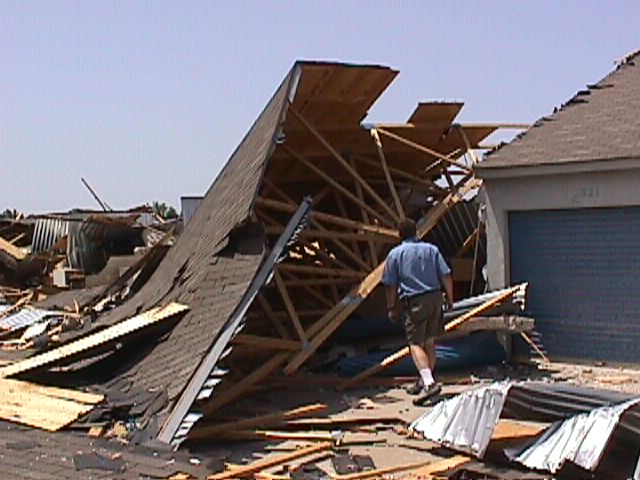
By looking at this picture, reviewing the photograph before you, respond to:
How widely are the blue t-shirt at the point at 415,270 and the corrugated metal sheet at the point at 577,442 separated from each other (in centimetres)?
342

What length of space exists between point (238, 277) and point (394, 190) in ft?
15.5

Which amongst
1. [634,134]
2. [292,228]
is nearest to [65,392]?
[292,228]

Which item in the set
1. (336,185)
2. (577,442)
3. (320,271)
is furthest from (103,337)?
(577,442)

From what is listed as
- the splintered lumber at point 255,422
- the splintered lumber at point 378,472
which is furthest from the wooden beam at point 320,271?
the splintered lumber at point 378,472

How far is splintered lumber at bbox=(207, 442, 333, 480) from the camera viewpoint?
8.34m

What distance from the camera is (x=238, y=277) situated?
11125 millimetres

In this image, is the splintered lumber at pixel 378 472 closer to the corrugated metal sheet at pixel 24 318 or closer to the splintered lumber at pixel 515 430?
the splintered lumber at pixel 515 430

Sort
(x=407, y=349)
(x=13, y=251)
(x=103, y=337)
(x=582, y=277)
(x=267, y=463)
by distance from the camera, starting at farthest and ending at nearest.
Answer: (x=13, y=251) → (x=582, y=277) → (x=407, y=349) → (x=103, y=337) → (x=267, y=463)

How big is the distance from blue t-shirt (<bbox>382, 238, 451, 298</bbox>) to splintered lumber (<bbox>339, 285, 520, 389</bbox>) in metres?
1.33

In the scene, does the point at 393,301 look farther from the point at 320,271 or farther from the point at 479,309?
the point at 320,271

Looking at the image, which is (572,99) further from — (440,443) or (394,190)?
(440,443)

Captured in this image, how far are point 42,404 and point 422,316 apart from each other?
420cm

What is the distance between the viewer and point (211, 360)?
9781mm

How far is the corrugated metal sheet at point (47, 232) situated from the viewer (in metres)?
29.3
